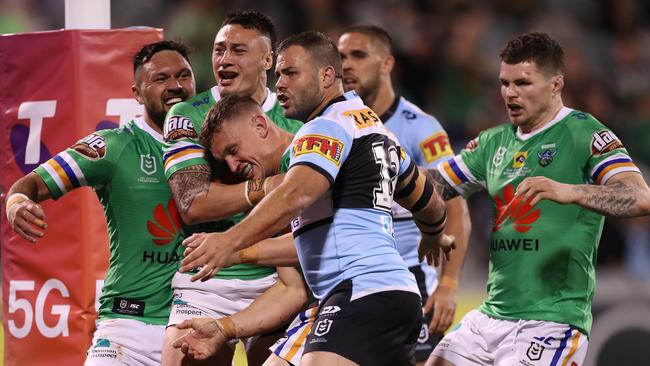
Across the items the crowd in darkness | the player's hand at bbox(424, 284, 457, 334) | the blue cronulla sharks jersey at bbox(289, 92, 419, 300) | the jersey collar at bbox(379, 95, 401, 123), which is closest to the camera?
the blue cronulla sharks jersey at bbox(289, 92, 419, 300)

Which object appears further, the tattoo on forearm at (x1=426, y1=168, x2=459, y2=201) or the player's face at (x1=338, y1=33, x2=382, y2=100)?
the player's face at (x1=338, y1=33, x2=382, y2=100)

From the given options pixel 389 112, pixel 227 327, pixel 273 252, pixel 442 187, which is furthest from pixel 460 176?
pixel 227 327

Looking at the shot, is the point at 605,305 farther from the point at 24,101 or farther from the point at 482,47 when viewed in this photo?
the point at 24,101

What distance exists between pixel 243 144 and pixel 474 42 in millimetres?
7956

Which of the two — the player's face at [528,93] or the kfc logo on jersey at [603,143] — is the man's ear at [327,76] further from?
the kfc logo on jersey at [603,143]

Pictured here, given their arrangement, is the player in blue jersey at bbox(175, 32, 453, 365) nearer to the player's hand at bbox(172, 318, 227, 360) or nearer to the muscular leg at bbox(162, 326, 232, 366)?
the player's hand at bbox(172, 318, 227, 360)

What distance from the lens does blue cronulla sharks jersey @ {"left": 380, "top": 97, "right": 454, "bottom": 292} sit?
655cm

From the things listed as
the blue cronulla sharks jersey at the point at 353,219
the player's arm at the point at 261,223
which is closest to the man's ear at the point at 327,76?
the blue cronulla sharks jersey at the point at 353,219

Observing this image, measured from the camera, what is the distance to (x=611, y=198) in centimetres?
473

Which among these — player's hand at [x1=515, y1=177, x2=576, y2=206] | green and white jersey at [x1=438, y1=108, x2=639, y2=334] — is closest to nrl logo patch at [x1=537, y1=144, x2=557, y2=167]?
green and white jersey at [x1=438, y1=108, x2=639, y2=334]

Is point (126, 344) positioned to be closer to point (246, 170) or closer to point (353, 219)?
point (246, 170)

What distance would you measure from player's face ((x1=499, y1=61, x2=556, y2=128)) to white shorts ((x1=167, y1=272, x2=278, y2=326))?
1.57 metres

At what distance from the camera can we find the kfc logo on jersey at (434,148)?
6598 mm

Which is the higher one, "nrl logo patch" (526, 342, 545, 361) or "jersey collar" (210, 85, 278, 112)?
"jersey collar" (210, 85, 278, 112)
